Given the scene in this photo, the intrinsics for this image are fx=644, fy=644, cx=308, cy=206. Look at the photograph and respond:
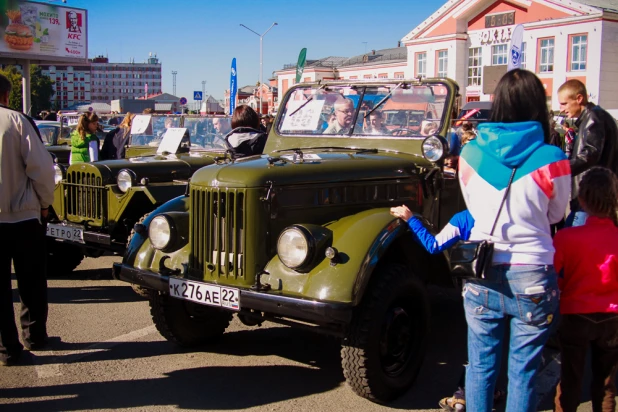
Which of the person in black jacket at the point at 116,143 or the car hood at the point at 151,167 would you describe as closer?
the car hood at the point at 151,167

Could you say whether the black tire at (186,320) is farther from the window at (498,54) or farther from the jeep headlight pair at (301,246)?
the window at (498,54)

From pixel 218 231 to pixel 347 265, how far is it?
89 centimetres

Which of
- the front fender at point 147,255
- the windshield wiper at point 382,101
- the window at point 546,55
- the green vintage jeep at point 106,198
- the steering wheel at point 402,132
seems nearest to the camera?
the front fender at point 147,255

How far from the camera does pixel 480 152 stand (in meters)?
2.81

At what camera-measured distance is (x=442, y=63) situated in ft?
136

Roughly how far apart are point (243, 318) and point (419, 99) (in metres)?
2.20

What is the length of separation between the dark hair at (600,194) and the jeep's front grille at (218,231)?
185cm

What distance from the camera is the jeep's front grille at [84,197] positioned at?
21.5 ft

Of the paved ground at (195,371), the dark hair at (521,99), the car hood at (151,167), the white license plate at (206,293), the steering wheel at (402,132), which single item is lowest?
the paved ground at (195,371)

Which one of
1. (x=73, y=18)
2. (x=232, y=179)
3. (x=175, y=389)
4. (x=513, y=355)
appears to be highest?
(x=73, y=18)

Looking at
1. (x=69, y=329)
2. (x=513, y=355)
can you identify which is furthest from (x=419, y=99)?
(x=69, y=329)

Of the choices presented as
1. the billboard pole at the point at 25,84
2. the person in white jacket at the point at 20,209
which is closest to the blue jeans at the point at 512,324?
the person in white jacket at the point at 20,209

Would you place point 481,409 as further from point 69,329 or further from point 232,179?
point 69,329

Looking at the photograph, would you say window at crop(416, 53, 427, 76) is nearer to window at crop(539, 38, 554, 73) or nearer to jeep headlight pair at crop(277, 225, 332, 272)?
window at crop(539, 38, 554, 73)
